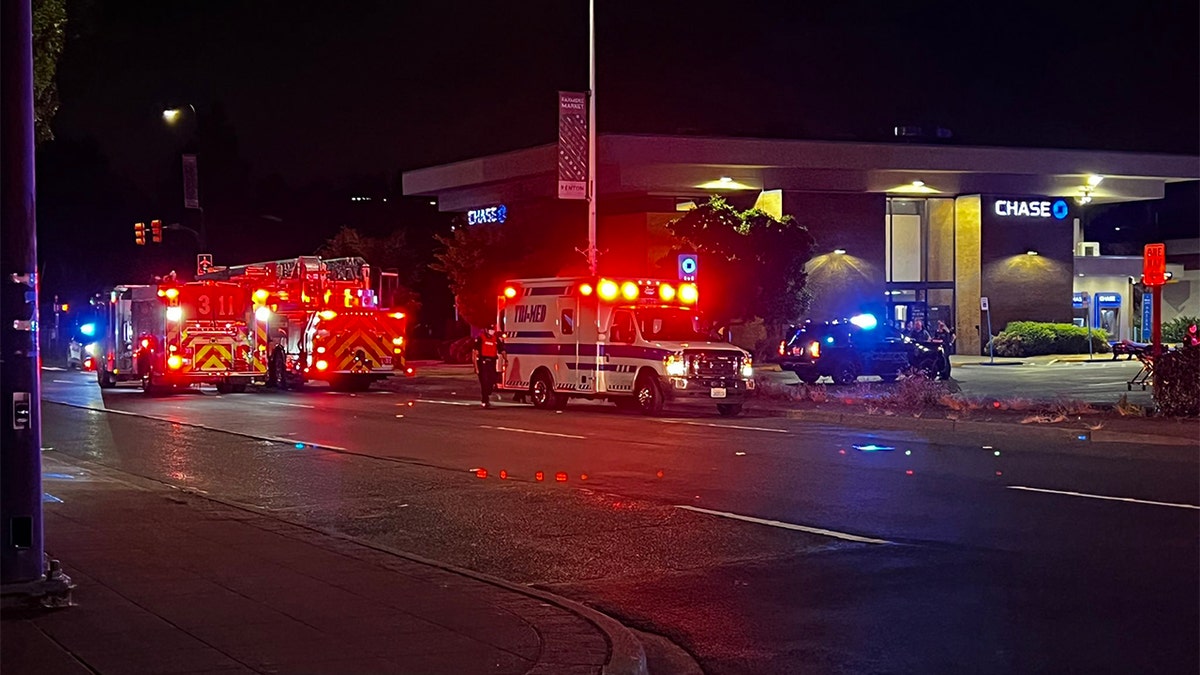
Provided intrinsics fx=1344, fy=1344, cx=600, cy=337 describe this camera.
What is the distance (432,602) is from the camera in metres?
8.50

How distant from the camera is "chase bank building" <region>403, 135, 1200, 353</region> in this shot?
51.6 metres

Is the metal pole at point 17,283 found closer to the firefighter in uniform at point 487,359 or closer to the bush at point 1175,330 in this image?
the firefighter in uniform at point 487,359

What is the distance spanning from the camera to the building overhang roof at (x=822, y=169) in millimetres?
50625

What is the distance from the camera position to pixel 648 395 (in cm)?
2570

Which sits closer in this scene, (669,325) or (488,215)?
(669,325)

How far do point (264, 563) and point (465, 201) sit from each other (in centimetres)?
5247

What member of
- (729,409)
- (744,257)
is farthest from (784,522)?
(744,257)

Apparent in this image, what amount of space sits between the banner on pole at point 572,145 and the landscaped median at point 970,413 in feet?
20.0

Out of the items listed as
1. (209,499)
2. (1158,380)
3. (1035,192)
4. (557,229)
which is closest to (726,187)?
(557,229)

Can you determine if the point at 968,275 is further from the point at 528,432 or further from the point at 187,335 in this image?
the point at 528,432

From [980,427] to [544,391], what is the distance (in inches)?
380

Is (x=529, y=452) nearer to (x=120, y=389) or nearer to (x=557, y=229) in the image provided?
(x=120, y=389)

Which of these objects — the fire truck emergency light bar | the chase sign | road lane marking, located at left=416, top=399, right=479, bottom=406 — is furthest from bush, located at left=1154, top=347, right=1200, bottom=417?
the chase sign

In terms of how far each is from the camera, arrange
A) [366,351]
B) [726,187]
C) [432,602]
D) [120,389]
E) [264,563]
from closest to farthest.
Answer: [432,602] → [264,563] → [366,351] → [120,389] → [726,187]
